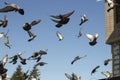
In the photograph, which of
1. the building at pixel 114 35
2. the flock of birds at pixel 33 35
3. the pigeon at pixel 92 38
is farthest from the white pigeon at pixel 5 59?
the building at pixel 114 35

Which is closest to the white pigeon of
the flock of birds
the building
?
the flock of birds

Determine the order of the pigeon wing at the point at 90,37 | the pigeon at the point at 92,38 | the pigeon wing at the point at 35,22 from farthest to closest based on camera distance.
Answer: the pigeon wing at the point at 90,37 → the pigeon at the point at 92,38 → the pigeon wing at the point at 35,22

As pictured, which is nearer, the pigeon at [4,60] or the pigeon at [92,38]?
the pigeon at [4,60]

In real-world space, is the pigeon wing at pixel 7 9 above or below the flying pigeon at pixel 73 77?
above

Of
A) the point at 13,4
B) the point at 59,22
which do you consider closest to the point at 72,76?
the point at 59,22

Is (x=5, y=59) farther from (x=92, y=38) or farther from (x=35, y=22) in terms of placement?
(x=92, y=38)

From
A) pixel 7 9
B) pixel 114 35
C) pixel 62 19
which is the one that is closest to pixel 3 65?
pixel 7 9

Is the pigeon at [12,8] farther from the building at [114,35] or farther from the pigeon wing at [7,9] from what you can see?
the building at [114,35]

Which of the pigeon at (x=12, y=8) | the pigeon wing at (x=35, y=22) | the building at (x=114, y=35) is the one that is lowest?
the building at (x=114, y=35)

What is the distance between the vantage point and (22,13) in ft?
29.4

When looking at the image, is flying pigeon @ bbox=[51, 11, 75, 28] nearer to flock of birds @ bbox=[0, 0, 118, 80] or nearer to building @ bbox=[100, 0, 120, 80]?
flock of birds @ bbox=[0, 0, 118, 80]

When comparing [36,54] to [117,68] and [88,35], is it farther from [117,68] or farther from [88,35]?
[117,68]

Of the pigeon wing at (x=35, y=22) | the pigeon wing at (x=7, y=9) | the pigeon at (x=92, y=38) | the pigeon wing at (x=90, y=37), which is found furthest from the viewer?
the pigeon wing at (x=90, y=37)

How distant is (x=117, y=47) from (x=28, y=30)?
16.4 meters
